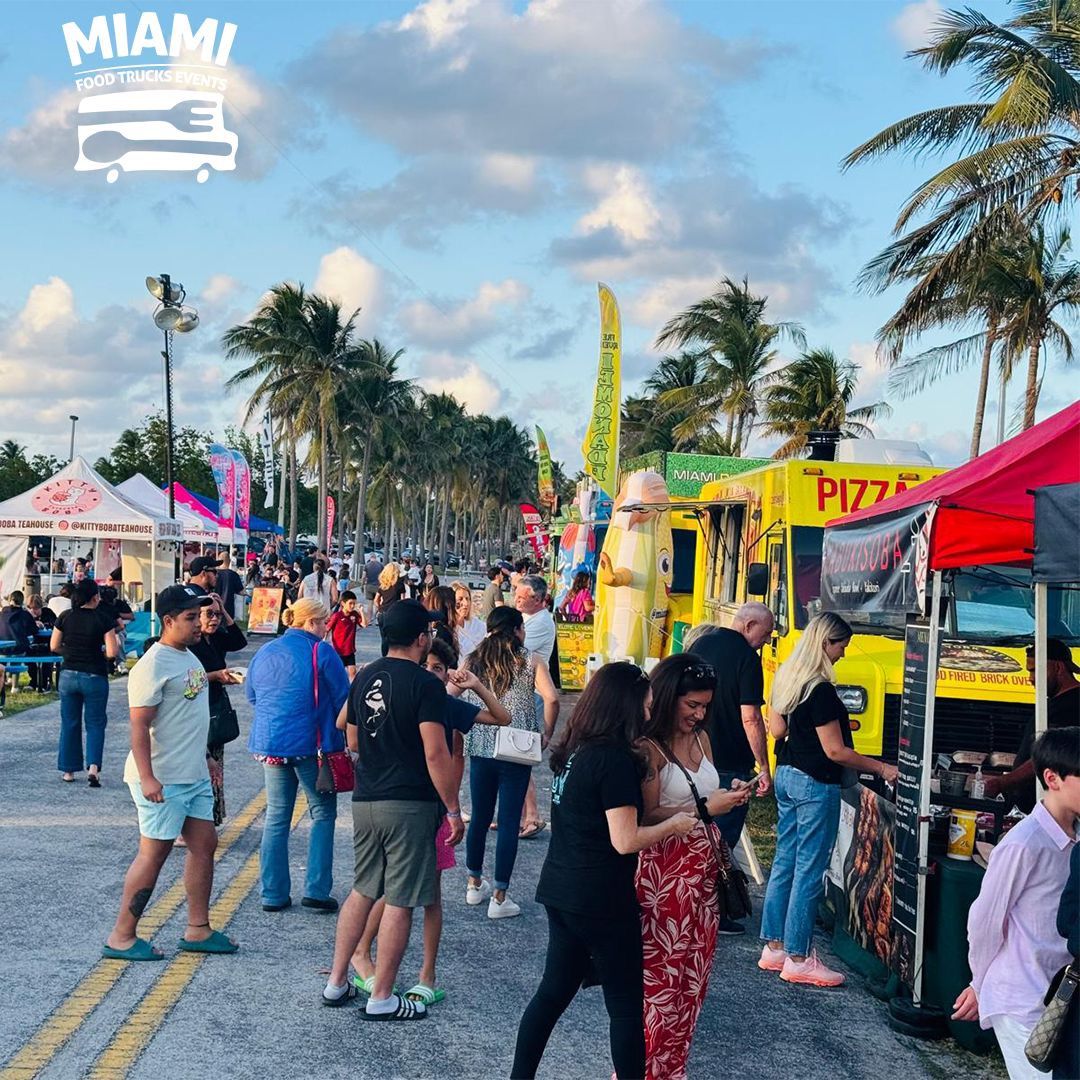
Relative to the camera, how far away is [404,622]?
527cm

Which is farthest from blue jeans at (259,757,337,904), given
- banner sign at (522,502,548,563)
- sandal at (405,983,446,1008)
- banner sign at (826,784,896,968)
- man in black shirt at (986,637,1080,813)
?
banner sign at (522,502,548,563)

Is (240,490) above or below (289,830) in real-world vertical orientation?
above

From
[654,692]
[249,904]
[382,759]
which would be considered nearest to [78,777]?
[249,904]

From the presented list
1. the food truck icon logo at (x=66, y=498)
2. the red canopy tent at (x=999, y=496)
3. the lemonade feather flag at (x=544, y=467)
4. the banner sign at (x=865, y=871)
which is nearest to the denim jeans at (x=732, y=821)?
the banner sign at (x=865, y=871)

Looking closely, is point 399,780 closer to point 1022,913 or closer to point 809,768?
point 809,768

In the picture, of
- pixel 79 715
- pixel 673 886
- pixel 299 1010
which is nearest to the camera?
pixel 673 886

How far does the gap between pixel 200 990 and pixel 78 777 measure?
5.59 meters

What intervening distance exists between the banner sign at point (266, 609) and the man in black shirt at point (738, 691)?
19.9 m

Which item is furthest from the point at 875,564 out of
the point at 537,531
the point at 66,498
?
the point at 537,531

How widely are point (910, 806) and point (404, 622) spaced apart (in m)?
2.42

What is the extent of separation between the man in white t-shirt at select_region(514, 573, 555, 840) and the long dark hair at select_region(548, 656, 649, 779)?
4.13m

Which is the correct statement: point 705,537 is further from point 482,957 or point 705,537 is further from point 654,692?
point 654,692

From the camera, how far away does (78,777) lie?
35.3 feet

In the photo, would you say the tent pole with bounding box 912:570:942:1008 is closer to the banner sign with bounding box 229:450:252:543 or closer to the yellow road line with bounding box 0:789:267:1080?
the yellow road line with bounding box 0:789:267:1080
